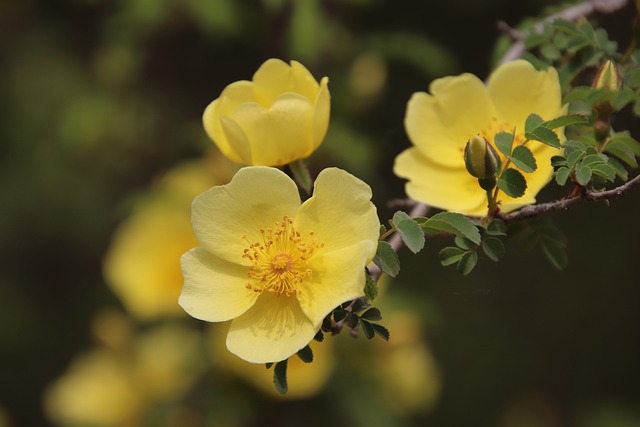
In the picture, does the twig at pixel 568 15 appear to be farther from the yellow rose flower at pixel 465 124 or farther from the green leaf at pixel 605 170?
the green leaf at pixel 605 170

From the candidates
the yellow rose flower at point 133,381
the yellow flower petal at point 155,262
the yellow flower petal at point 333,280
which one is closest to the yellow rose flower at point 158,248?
the yellow flower petal at point 155,262

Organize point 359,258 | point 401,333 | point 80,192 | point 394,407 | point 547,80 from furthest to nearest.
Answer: point 80,192 → point 394,407 → point 401,333 → point 547,80 → point 359,258

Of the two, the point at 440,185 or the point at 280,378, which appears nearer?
the point at 280,378

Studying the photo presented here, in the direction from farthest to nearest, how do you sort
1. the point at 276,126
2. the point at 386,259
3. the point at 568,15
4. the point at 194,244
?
1. the point at 194,244
2. the point at 568,15
3. the point at 276,126
4. the point at 386,259

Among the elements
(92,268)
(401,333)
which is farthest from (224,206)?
(92,268)

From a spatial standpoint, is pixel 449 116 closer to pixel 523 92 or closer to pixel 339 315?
pixel 523 92

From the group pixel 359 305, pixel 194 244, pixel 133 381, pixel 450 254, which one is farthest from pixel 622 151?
pixel 133 381

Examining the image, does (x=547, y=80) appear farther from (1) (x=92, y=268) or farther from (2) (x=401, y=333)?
(1) (x=92, y=268)
